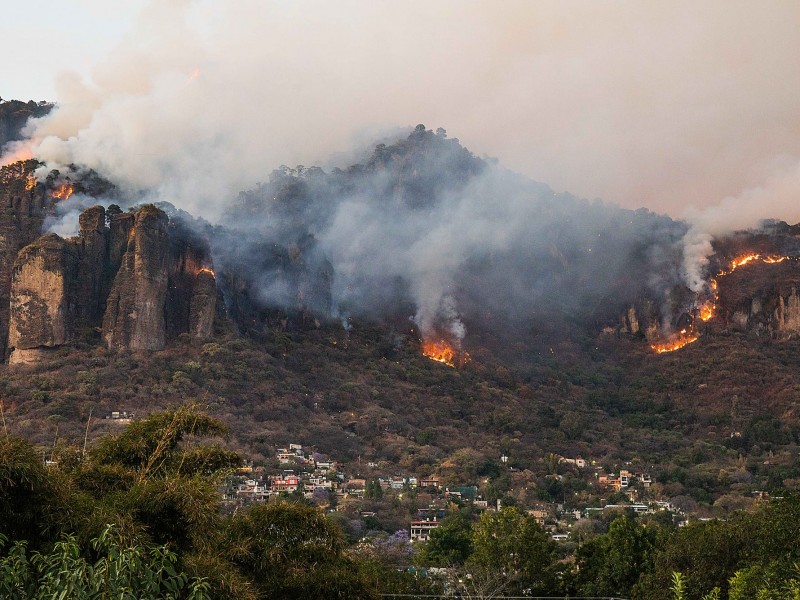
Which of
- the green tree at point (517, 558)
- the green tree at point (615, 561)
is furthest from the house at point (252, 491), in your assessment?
the green tree at point (615, 561)

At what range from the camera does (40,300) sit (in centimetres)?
10194

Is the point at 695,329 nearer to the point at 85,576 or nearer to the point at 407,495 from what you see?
the point at 407,495

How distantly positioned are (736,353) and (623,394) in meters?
18.0

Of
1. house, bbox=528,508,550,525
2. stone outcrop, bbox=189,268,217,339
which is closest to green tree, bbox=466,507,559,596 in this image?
house, bbox=528,508,550,525

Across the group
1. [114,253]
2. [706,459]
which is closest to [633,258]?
[706,459]

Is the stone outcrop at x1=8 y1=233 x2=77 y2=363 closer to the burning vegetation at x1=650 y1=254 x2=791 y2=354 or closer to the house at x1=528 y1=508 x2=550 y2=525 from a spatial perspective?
the house at x1=528 y1=508 x2=550 y2=525

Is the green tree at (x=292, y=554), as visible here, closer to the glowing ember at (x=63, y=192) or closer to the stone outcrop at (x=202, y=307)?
the stone outcrop at (x=202, y=307)

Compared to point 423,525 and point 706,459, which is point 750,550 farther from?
point 706,459

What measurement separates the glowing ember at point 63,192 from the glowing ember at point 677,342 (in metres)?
86.6

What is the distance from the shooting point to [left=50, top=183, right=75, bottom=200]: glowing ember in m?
119

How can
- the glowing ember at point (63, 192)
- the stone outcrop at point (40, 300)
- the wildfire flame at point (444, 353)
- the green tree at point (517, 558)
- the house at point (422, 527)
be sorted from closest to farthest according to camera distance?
the green tree at point (517, 558)
the house at point (422, 527)
the stone outcrop at point (40, 300)
the glowing ember at point (63, 192)
the wildfire flame at point (444, 353)

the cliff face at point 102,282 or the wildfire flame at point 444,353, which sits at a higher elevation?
the cliff face at point 102,282

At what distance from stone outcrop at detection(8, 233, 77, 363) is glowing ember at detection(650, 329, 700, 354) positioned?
288 feet

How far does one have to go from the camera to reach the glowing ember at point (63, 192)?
11929cm
